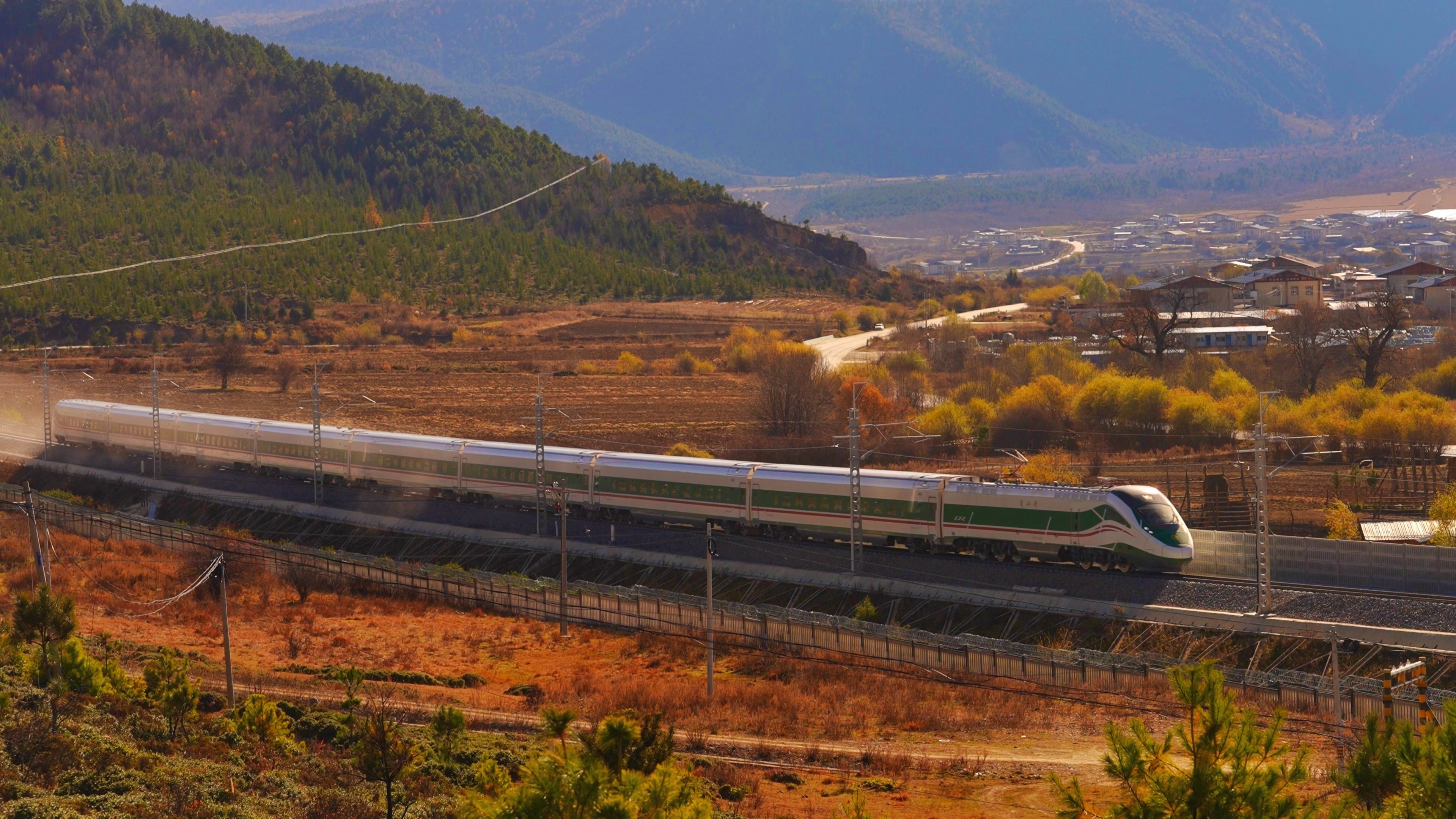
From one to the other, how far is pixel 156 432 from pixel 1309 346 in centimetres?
6540

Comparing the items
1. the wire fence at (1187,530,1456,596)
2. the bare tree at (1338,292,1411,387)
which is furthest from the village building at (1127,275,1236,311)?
the wire fence at (1187,530,1456,596)

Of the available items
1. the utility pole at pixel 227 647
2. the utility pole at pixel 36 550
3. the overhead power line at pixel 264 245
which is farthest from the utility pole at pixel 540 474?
the overhead power line at pixel 264 245

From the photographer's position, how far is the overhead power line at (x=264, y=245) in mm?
108562

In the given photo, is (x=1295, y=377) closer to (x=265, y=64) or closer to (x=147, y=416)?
(x=147, y=416)

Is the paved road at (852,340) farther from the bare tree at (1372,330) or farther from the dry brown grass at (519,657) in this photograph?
the dry brown grass at (519,657)

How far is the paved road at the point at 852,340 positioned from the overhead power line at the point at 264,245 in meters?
46.9

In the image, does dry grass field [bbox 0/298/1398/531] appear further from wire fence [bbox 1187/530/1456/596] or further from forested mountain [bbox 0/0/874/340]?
forested mountain [bbox 0/0/874/340]

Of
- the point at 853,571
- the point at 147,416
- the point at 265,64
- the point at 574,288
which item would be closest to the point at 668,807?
the point at 853,571

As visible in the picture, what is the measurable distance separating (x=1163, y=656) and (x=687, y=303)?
349 feet

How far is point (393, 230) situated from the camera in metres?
140

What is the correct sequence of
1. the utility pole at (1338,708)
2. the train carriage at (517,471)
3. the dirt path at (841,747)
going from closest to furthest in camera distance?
the utility pole at (1338,708), the dirt path at (841,747), the train carriage at (517,471)

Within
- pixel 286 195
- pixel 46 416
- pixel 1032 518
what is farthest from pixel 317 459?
pixel 286 195

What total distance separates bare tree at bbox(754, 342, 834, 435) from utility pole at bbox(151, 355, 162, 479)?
29427 mm

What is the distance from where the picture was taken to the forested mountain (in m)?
121
